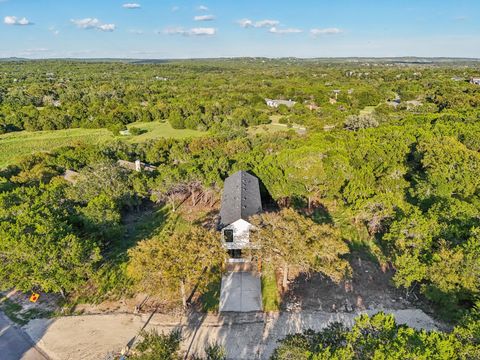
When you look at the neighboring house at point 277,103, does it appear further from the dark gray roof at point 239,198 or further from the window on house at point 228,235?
the window on house at point 228,235

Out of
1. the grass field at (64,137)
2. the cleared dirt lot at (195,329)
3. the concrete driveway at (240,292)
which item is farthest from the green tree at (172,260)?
the grass field at (64,137)

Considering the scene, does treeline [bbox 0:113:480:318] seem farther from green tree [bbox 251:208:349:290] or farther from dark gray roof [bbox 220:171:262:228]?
green tree [bbox 251:208:349:290]

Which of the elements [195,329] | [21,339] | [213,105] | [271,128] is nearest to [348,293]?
[195,329]

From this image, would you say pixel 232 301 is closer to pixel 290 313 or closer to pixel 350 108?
pixel 290 313

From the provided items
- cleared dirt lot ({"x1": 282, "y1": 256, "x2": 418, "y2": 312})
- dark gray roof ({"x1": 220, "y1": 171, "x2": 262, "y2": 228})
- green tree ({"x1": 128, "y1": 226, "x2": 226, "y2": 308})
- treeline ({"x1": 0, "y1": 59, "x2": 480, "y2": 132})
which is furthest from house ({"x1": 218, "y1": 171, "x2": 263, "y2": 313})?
treeline ({"x1": 0, "y1": 59, "x2": 480, "y2": 132})

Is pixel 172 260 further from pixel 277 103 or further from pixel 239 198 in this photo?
pixel 277 103
